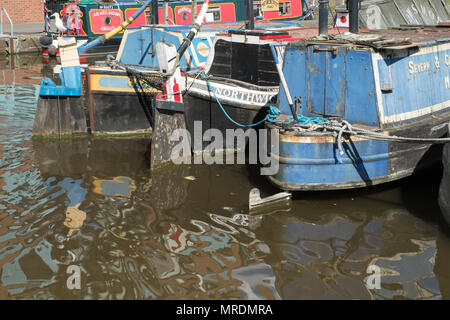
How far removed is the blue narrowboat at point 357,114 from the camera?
25.1ft

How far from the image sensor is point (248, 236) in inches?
274

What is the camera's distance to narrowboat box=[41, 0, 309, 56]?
64.6 feet

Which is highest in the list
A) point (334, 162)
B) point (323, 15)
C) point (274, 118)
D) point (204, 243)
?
point (323, 15)

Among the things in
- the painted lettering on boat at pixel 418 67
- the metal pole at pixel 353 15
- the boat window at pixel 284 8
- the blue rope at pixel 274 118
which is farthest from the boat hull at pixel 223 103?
the boat window at pixel 284 8

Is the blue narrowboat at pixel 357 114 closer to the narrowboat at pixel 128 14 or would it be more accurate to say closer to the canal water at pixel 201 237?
the canal water at pixel 201 237

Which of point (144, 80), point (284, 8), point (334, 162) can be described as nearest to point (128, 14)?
point (284, 8)

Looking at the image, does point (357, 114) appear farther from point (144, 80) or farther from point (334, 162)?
point (144, 80)

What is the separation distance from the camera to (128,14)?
21531 mm

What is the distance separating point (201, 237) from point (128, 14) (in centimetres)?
1664

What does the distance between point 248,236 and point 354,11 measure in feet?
16.8

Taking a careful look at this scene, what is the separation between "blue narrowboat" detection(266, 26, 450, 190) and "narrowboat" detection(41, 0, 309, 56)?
11184 millimetres

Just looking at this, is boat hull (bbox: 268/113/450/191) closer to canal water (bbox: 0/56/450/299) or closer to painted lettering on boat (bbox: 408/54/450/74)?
canal water (bbox: 0/56/450/299)

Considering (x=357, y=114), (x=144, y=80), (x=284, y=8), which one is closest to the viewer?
(x=357, y=114)

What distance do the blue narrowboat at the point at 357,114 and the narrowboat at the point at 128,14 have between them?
440 inches
